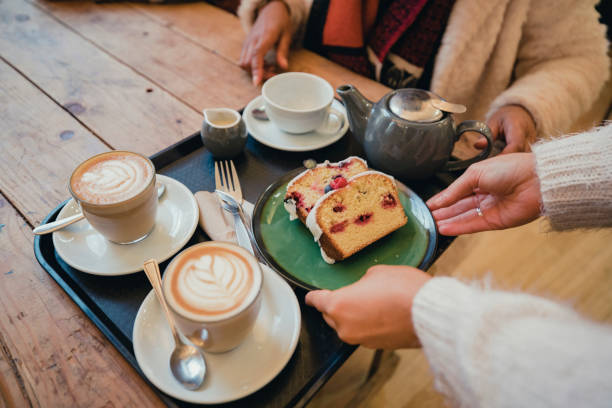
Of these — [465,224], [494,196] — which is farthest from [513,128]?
[465,224]

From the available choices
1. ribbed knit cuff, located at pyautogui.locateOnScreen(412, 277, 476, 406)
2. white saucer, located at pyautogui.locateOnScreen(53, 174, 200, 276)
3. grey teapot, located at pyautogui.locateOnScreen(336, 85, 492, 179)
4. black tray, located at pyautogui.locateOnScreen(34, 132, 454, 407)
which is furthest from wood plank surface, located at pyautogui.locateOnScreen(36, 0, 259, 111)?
ribbed knit cuff, located at pyautogui.locateOnScreen(412, 277, 476, 406)

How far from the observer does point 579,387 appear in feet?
1.33

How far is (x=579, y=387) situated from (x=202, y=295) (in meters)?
0.51

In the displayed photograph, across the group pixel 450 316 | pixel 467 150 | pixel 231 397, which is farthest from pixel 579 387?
pixel 467 150

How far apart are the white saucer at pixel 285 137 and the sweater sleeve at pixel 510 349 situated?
626mm

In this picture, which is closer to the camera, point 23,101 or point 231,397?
point 231,397

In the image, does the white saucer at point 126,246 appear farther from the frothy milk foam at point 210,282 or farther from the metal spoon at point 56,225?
the frothy milk foam at point 210,282

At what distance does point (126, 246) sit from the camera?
78cm

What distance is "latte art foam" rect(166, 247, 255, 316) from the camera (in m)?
0.58

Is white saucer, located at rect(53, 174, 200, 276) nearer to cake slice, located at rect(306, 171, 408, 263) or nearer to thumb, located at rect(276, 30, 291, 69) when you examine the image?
cake slice, located at rect(306, 171, 408, 263)

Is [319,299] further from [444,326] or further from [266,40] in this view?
[266,40]

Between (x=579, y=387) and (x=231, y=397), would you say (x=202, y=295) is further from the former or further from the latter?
(x=579, y=387)

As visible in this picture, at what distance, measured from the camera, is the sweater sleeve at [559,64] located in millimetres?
1194

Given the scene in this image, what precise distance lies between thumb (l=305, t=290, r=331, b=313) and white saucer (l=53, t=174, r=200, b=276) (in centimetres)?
30
